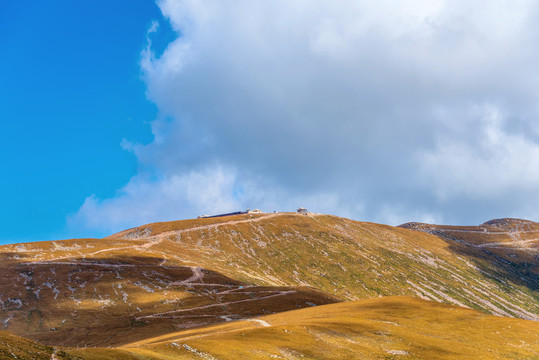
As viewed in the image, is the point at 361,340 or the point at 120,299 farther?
the point at 120,299

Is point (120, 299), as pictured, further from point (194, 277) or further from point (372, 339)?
point (372, 339)

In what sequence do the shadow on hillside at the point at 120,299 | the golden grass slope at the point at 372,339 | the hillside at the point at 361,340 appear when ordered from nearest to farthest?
the hillside at the point at 361,340
the golden grass slope at the point at 372,339
the shadow on hillside at the point at 120,299

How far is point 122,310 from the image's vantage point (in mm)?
118875

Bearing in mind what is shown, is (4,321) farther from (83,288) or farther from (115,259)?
(115,259)

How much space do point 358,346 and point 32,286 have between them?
4472 inches

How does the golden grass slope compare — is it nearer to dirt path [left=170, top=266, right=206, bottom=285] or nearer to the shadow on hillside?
the shadow on hillside

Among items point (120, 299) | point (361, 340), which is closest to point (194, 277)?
point (120, 299)

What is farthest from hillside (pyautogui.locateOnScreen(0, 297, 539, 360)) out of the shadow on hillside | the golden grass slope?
the shadow on hillside

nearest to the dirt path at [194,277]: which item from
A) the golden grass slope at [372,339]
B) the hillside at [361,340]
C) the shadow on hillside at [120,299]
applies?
the shadow on hillside at [120,299]

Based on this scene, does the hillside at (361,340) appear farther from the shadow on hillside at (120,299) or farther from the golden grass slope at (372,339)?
the shadow on hillside at (120,299)

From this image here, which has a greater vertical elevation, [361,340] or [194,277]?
[194,277]

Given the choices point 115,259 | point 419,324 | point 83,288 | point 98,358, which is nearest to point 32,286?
point 83,288

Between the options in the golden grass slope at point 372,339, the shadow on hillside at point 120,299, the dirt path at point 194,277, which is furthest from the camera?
the dirt path at point 194,277

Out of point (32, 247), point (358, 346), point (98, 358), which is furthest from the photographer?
point (32, 247)
